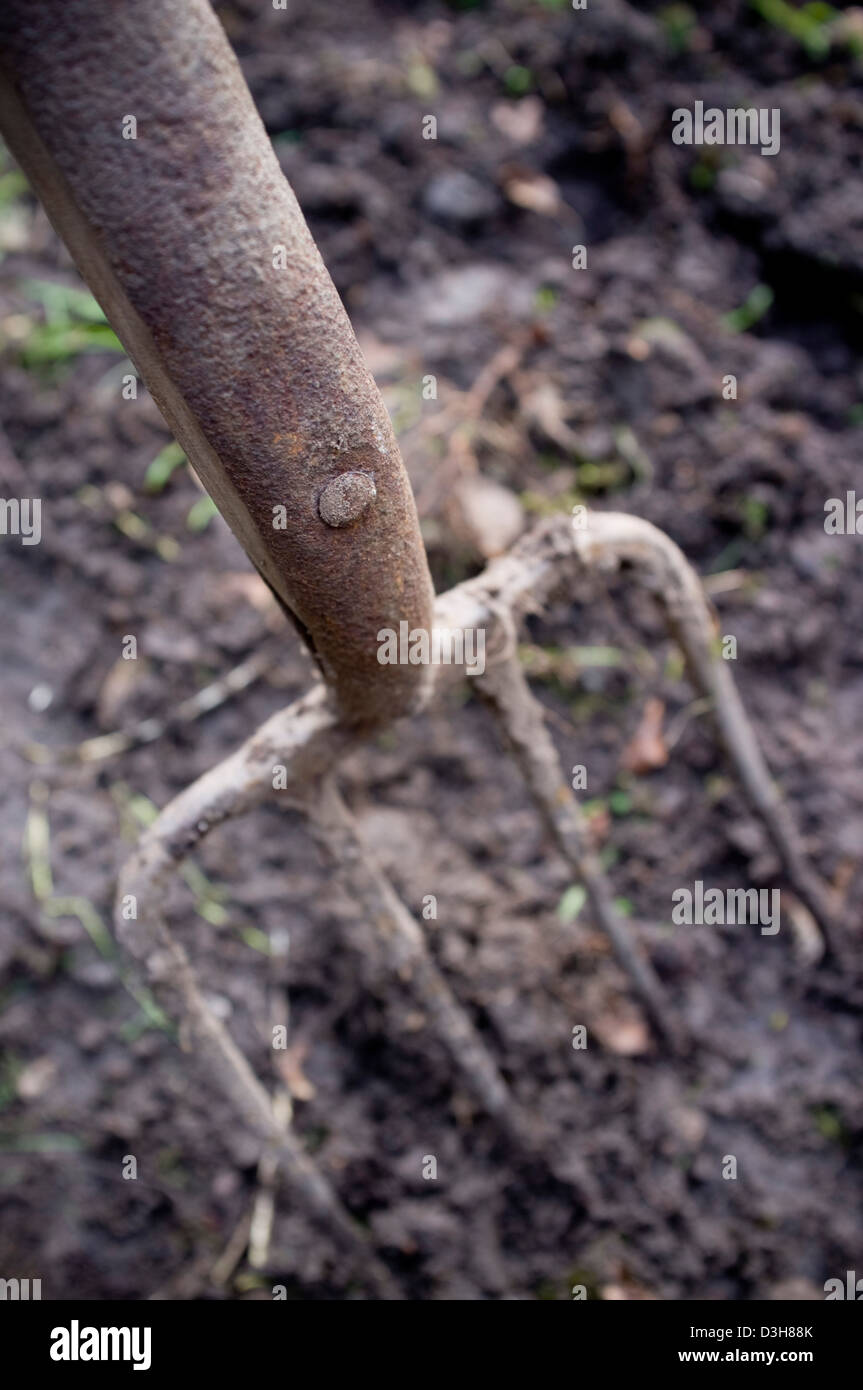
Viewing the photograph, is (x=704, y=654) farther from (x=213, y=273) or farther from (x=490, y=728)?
(x=213, y=273)

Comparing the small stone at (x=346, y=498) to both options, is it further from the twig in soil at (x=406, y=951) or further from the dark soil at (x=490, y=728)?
the dark soil at (x=490, y=728)

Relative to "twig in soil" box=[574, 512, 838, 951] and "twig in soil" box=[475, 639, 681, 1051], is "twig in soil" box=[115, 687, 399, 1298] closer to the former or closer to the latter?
"twig in soil" box=[475, 639, 681, 1051]

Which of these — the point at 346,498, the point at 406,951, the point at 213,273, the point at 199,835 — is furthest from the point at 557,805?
the point at 213,273

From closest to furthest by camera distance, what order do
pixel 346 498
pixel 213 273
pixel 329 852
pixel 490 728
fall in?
pixel 213 273 → pixel 346 498 → pixel 329 852 → pixel 490 728

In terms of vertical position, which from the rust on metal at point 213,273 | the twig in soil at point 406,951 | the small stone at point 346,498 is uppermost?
the rust on metal at point 213,273


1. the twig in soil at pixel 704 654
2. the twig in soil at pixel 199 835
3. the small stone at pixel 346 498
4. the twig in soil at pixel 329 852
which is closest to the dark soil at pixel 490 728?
the twig in soil at pixel 704 654

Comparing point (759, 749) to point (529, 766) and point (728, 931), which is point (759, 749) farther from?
point (529, 766)

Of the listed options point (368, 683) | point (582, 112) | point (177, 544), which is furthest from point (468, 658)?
point (582, 112)
